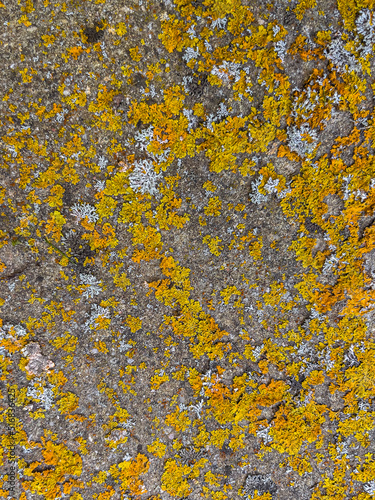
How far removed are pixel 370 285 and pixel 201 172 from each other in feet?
6.68

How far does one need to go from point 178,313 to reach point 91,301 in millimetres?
849

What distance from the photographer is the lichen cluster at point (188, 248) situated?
2.34 m

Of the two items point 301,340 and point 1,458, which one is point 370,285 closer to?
point 301,340

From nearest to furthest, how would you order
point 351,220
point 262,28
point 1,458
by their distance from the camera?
point 262,28, point 1,458, point 351,220

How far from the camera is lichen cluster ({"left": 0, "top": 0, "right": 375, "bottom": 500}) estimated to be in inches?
92.3

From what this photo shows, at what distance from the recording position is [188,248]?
8.75ft

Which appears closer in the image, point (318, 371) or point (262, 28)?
point (262, 28)

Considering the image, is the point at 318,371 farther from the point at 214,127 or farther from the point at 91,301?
the point at 214,127

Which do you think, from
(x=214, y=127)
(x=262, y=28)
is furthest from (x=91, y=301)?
(x=262, y=28)

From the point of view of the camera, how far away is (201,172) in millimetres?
2584

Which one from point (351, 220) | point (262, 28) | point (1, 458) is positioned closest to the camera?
point (262, 28)

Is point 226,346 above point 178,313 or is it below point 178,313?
below

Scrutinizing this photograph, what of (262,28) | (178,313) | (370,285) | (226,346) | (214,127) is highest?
(262,28)

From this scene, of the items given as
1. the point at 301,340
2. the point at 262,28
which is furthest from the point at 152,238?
the point at 262,28
